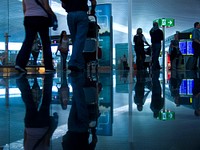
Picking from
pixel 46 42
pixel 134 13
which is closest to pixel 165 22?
pixel 134 13

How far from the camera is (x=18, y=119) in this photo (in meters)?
1.60

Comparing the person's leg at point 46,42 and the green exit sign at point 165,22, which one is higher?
the green exit sign at point 165,22

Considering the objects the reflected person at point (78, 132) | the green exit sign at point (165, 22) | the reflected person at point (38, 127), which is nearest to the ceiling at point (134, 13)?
the green exit sign at point (165, 22)

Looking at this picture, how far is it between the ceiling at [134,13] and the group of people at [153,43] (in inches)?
181

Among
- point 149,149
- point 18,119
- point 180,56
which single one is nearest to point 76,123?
point 18,119

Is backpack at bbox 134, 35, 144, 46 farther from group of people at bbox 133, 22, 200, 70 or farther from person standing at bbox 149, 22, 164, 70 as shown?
person standing at bbox 149, 22, 164, 70

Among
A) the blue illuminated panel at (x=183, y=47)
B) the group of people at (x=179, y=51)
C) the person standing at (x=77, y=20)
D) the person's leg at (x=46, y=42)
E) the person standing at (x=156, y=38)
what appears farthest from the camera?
the blue illuminated panel at (x=183, y=47)

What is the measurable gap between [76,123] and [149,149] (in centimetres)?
55

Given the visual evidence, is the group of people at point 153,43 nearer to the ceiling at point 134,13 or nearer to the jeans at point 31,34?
the ceiling at point 134,13

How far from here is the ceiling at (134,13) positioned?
11.4m

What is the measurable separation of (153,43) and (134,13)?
16317mm

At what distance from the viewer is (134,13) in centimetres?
2648

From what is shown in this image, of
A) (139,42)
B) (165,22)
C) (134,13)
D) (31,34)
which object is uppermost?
(134,13)

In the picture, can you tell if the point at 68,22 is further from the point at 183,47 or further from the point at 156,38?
the point at 183,47
